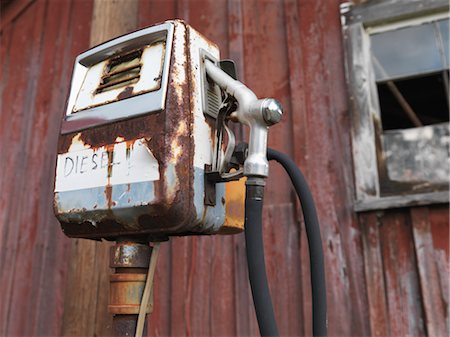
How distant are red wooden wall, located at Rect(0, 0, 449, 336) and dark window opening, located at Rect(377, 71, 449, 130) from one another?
0.29 m

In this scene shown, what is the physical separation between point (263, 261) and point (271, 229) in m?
0.98

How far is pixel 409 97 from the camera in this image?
217 centimetres

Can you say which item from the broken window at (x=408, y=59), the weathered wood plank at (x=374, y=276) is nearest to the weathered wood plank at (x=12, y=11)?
the broken window at (x=408, y=59)

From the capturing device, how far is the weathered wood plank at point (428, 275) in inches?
62.9

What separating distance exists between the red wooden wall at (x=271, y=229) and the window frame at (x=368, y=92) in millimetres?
43

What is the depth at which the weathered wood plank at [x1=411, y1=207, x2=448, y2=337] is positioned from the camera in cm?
160

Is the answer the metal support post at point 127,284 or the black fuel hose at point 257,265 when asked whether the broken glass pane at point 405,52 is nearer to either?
the black fuel hose at point 257,265

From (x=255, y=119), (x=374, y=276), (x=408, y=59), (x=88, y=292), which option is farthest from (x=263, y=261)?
(x=408, y=59)

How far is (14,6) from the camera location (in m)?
2.84

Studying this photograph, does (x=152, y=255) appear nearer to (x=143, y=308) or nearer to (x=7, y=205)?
(x=143, y=308)

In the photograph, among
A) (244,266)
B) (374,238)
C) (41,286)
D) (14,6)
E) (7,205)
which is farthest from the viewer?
(14,6)

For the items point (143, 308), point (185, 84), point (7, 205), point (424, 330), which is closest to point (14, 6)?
point (7, 205)

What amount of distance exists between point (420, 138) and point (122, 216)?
1.34 meters

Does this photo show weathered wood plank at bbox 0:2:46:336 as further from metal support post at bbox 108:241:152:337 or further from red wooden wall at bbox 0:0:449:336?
metal support post at bbox 108:241:152:337
